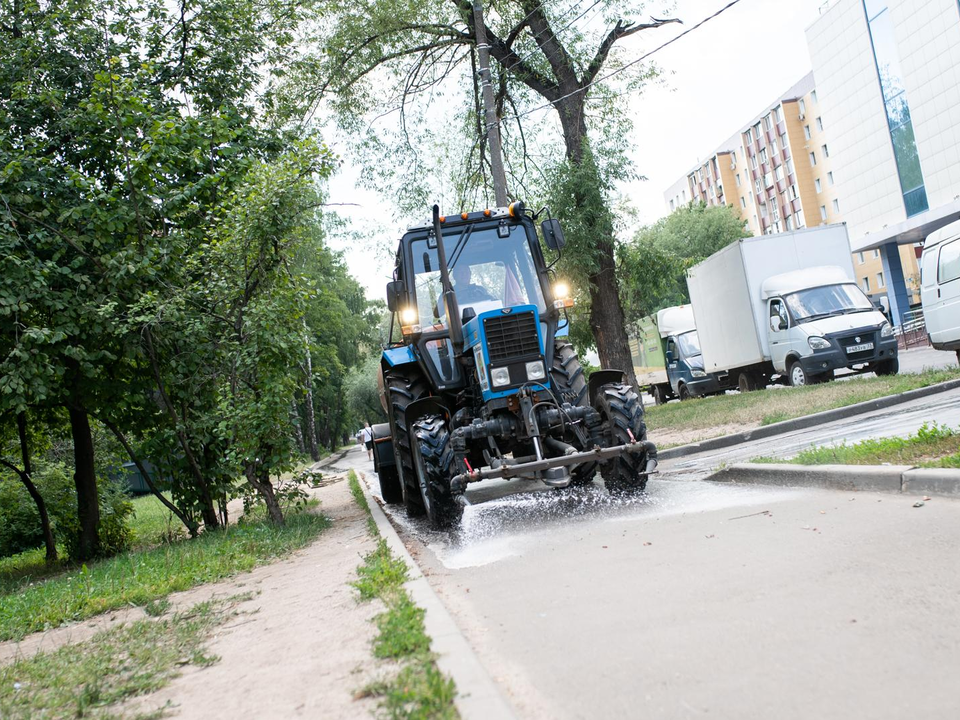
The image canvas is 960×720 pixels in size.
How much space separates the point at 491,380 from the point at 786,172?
6807 centimetres

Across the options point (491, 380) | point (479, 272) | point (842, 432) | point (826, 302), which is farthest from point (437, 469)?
point (826, 302)

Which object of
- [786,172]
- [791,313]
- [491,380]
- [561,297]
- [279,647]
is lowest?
[279,647]

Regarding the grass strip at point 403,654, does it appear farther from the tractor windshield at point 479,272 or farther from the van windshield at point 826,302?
the van windshield at point 826,302

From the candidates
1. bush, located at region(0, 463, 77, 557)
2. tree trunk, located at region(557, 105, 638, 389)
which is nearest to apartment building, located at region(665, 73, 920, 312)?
tree trunk, located at region(557, 105, 638, 389)

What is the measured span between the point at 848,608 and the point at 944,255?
1366 centimetres

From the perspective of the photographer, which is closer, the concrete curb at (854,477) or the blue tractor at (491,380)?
the concrete curb at (854,477)

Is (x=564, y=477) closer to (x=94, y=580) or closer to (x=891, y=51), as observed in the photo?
(x=94, y=580)

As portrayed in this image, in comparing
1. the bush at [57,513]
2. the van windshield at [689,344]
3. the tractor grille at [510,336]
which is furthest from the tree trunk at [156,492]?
the van windshield at [689,344]

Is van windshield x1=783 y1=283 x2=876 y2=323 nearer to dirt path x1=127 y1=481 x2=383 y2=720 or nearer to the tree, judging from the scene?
the tree

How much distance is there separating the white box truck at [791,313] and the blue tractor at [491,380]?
10.8 metres

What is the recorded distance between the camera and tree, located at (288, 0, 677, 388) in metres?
18.8

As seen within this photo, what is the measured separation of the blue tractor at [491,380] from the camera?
8.27 meters

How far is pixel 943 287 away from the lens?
15.5 meters

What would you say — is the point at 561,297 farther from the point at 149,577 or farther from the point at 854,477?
the point at 149,577
